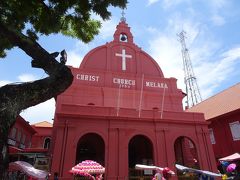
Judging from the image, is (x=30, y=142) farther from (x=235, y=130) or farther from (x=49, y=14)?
(x=49, y=14)

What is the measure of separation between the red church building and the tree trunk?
10207 millimetres

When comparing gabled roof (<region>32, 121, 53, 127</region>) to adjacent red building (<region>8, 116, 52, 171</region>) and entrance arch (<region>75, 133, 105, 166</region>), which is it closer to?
adjacent red building (<region>8, 116, 52, 171</region>)

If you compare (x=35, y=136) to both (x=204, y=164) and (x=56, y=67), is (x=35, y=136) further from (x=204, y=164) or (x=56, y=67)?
(x=56, y=67)

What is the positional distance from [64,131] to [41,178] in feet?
19.7

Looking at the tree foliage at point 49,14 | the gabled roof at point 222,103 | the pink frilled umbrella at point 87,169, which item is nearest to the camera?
the tree foliage at point 49,14

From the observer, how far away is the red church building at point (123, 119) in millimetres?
13625

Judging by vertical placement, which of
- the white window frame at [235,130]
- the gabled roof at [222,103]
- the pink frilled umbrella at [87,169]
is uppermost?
the gabled roof at [222,103]

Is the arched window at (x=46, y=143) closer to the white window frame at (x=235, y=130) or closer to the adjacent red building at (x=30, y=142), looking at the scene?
the adjacent red building at (x=30, y=142)

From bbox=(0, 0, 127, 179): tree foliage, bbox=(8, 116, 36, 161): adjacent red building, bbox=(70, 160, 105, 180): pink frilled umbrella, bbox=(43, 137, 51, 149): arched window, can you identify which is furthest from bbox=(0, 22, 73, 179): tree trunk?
bbox=(43, 137, 51, 149): arched window

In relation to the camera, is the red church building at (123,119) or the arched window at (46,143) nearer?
the red church building at (123,119)

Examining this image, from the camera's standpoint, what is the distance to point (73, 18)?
232 inches

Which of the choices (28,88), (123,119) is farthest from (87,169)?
(28,88)

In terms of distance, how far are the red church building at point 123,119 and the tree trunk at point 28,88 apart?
402 inches

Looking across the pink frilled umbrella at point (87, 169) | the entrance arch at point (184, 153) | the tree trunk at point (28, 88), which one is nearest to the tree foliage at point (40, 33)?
the tree trunk at point (28, 88)
